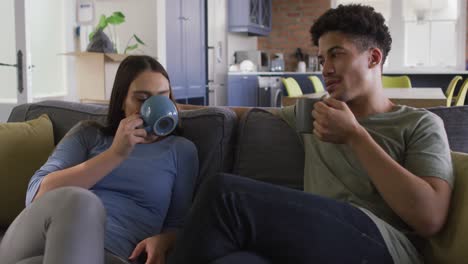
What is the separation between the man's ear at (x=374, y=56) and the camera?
55.9 inches

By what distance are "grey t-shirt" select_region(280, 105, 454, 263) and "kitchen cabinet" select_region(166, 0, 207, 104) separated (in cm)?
426

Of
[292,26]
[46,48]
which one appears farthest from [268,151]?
[292,26]

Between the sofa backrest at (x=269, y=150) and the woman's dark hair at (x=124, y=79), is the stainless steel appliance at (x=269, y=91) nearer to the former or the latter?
the sofa backrest at (x=269, y=150)

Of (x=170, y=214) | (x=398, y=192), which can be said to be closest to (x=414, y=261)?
(x=398, y=192)

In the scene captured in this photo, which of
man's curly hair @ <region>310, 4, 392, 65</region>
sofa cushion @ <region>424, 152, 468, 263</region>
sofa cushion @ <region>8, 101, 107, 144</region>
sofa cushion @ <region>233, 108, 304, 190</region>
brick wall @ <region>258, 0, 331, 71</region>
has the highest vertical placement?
brick wall @ <region>258, 0, 331, 71</region>

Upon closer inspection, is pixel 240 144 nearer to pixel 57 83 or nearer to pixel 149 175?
pixel 149 175

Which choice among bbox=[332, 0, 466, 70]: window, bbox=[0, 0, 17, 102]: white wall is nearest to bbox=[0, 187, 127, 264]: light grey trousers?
bbox=[0, 0, 17, 102]: white wall

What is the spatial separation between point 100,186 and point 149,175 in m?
0.15

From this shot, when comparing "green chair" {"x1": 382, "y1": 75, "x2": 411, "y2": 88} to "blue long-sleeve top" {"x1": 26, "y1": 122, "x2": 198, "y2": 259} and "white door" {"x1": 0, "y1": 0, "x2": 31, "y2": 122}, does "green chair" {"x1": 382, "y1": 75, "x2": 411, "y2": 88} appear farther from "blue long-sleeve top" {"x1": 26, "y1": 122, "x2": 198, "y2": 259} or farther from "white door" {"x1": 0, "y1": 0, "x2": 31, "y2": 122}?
"blue long-sleeve top" {"x1": 26, "y1": 122, "x2": 198, "y2": 259}

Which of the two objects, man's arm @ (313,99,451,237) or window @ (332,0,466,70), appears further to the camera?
window @ (332,0,466,70)

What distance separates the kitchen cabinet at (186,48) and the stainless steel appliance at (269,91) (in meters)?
1.56

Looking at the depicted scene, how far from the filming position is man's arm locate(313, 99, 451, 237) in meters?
1.16

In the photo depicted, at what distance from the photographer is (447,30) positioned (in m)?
7.70

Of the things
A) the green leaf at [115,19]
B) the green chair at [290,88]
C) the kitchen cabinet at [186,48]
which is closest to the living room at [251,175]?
the green leaf at [115,19]
